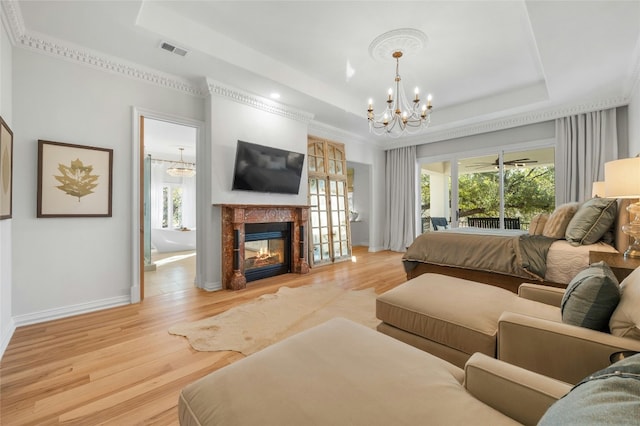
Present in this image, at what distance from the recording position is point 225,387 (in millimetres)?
899

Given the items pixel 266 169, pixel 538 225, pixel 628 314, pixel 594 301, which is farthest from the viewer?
pixel 266 169

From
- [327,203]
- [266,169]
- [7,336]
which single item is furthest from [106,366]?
[327,203]

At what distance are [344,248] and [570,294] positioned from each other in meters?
4.41

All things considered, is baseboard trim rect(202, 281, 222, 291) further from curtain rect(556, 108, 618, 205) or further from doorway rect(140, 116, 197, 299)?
curtain rect(556, 108, 618, 205)

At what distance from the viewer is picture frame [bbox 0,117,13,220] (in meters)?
1.98

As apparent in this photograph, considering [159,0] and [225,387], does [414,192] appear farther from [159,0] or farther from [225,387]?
[225,387]

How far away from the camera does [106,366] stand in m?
1.85

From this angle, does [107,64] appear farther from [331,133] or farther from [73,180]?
[331,133]

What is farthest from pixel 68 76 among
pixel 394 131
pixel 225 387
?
pixel 394 131

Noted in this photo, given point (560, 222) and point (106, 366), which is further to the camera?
point (560, 222)

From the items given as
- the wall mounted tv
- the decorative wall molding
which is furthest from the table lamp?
the decorative wall molding

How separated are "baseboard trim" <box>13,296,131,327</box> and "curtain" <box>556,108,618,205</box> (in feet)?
20.8

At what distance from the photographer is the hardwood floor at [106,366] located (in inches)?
56.7

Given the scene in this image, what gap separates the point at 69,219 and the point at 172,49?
6.57 feet
